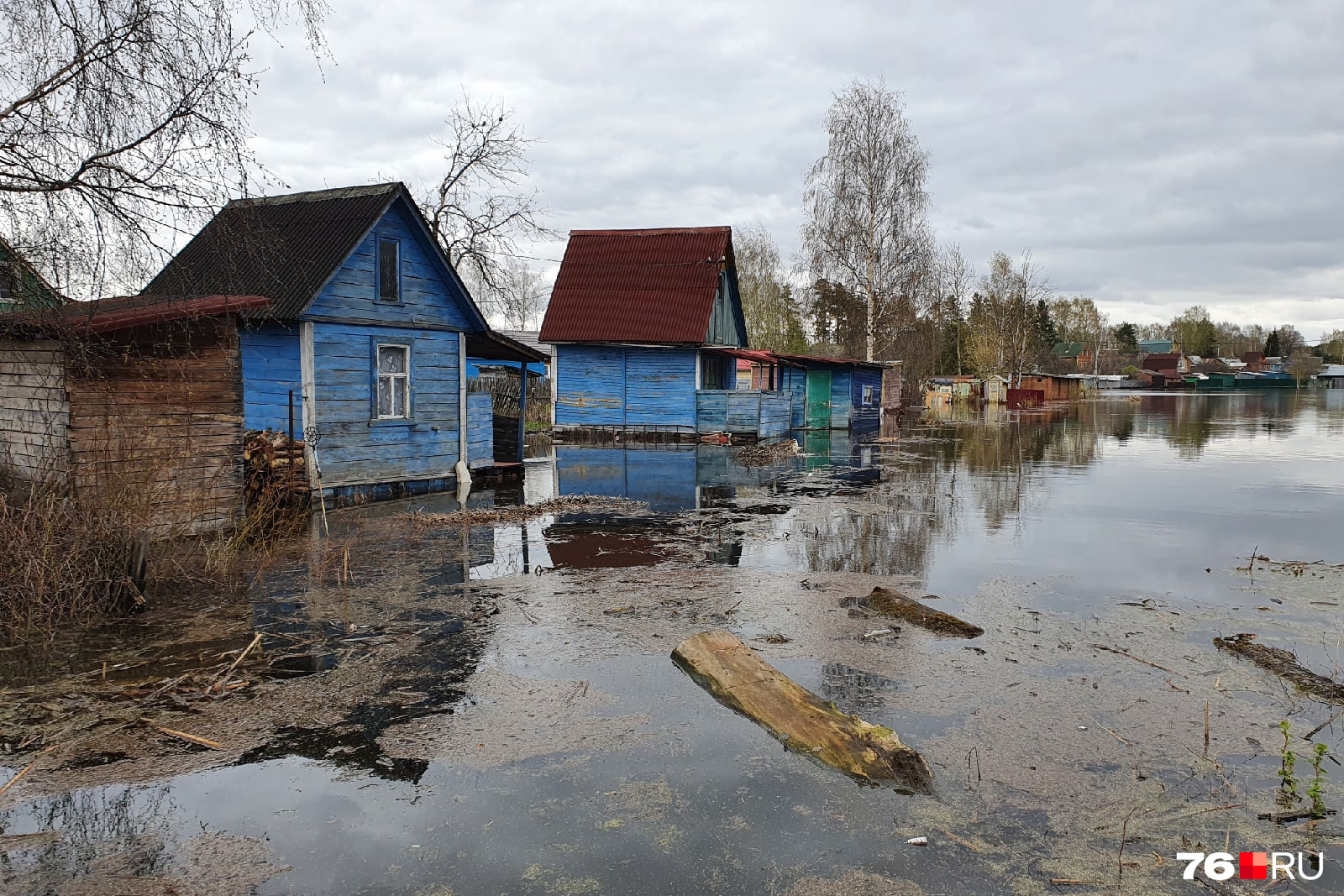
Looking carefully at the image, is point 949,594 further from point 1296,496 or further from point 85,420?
point 1296,496

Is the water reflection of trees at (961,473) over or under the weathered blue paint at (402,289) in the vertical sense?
under

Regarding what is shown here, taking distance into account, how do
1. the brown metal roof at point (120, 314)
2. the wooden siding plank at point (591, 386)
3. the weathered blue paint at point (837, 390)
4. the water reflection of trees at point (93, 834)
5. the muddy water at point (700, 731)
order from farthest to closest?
the weathered blue paint at point (837, 390)
the wooden siding plank at point (591, 386)
the brown metal roof at point (120, 314)
the muddy water at point (700, 731)
the water reflection of trees at point (93, 834)

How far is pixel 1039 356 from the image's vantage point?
280 feet

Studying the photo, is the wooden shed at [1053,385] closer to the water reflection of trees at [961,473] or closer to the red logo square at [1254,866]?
the water reflection of trees at [961,473]

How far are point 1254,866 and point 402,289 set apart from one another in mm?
14202

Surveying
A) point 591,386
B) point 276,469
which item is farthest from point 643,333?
point 276,469

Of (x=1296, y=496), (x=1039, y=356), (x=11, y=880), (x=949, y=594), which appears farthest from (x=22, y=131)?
(x=1039, y=356)

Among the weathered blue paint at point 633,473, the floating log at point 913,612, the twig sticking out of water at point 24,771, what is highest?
the weathered blue paint at point 633,473

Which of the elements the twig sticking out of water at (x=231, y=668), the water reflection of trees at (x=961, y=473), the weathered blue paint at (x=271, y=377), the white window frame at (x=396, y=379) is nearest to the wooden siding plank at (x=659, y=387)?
the water reflection of trees at (x=961, y=473)

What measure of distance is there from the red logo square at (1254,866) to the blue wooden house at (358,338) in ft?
40.5

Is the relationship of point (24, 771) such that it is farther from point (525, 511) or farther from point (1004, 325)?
point (1004, 325)

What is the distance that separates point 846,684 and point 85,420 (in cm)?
791

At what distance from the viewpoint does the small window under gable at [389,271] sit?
1471cm

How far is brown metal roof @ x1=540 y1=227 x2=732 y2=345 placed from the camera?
2853 cm
